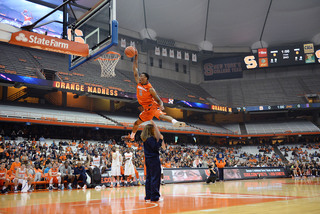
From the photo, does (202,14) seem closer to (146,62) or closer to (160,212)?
(146,62)

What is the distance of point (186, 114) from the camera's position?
136 feet

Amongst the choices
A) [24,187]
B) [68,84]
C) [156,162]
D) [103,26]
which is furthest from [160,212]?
[68,84]

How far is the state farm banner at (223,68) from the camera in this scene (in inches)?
1733

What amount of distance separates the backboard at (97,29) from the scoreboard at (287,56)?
35.9 metres

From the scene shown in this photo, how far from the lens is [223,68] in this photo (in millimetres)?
44562

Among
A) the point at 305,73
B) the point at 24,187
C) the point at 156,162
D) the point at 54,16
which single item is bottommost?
the point at 24,187

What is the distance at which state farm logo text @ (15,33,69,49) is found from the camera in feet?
26.6

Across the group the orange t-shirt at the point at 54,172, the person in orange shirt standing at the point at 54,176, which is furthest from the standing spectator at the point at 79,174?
the orange t-shirt at the point at 54,172

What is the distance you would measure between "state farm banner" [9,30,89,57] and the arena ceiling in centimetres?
2527

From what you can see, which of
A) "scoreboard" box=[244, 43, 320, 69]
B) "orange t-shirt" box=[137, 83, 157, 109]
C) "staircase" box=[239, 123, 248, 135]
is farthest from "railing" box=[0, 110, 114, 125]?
"scoreboard" box=[244, 43, 320, 69]

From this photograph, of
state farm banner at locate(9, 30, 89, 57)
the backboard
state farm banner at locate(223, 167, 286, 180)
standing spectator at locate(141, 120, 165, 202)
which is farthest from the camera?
state farm banner at locate(223, 167, 286, 180)

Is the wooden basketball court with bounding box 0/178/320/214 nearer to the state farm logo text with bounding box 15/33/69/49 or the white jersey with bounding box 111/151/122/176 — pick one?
the state farm logo text with bounding box 15/33/69/49

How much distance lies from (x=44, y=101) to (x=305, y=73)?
36845 mm

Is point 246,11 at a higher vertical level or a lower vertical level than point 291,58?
higher
